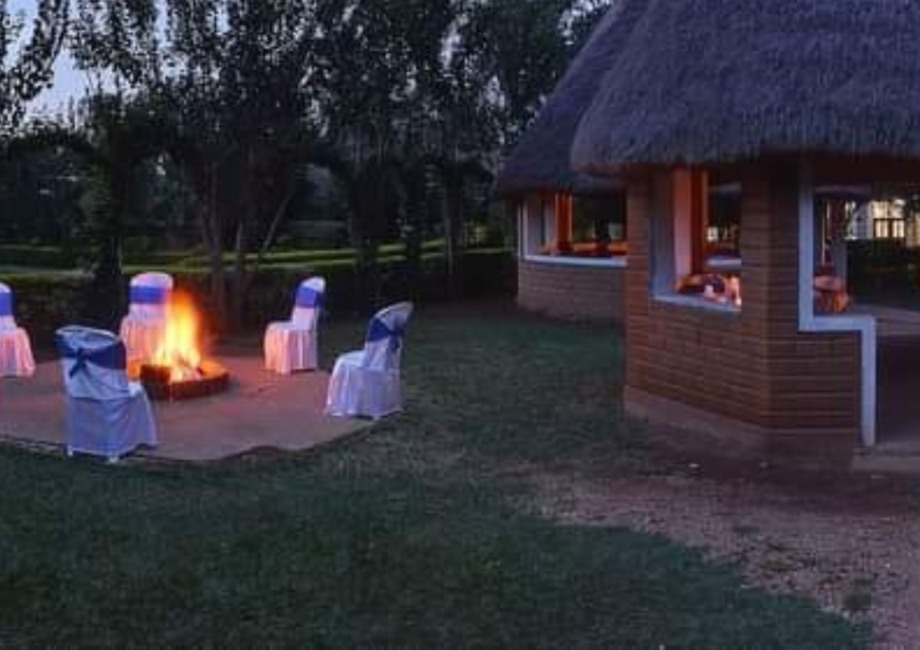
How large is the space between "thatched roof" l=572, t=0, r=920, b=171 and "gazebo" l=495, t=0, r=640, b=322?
28.1 ft

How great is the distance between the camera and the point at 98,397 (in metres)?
10.1

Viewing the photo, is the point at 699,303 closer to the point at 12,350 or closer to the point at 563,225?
the point at 12,350

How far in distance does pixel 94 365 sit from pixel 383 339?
2.89 m

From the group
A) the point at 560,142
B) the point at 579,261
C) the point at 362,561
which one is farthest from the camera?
the point at 579,261

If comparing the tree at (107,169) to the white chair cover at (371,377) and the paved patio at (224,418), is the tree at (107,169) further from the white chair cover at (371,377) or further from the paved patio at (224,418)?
the white chair cover at (371,377)

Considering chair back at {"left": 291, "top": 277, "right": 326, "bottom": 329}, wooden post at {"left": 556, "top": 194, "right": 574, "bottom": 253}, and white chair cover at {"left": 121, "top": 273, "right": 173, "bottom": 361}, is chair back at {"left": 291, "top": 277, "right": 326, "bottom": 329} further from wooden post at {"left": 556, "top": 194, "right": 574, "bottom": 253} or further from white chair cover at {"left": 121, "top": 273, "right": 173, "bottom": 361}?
wooden post at {"left": 556, "top": 194, "right": 574, "bottom": 253}

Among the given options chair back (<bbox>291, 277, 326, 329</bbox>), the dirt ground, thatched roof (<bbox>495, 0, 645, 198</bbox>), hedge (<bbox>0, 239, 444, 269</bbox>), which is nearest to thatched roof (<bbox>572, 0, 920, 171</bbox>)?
the dirt ground

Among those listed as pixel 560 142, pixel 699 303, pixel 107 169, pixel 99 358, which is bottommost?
pixel 99 358

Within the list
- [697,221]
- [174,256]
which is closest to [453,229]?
[174,256]

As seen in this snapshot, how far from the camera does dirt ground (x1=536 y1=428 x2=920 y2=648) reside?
6594mm

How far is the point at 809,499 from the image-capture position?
344 inches

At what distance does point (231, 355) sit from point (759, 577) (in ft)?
37.2

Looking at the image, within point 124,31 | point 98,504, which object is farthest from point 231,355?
point 98,504

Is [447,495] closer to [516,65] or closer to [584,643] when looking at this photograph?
[584,643]
